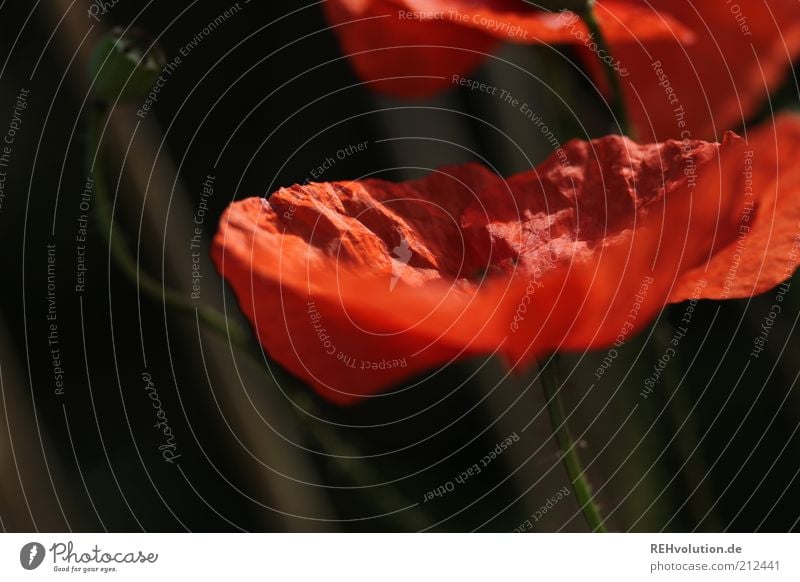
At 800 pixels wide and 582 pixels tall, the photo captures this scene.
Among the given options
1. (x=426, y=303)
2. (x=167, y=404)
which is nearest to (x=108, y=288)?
(x=167, y=404)

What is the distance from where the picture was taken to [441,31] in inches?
13.9

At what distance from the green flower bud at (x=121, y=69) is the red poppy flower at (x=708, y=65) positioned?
17 cm

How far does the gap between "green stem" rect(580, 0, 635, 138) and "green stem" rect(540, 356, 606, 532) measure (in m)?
0.10

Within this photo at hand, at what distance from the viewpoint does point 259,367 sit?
1.18ft

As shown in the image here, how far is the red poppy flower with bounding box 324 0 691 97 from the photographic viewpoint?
0.34 metres

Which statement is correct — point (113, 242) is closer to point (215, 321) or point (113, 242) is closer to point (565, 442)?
point (215, 321)

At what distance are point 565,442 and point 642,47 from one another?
6.2 inches

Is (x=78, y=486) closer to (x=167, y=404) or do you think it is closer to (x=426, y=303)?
(x=167, y=404)
